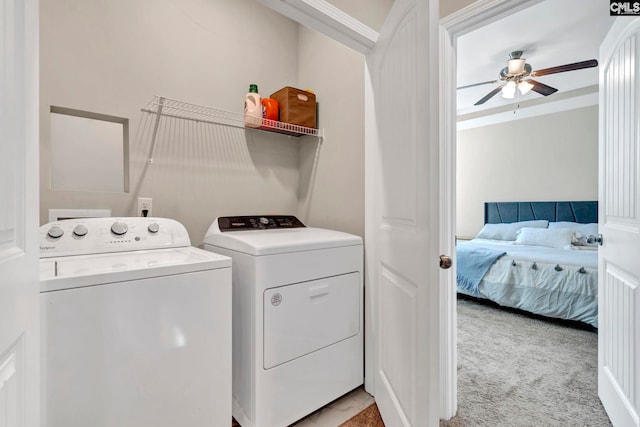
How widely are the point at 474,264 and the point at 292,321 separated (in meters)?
2.58

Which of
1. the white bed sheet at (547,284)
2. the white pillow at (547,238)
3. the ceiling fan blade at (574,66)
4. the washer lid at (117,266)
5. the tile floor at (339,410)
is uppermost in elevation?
the ceiling fan blade at (574,66)

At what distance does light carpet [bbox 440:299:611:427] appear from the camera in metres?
1.55

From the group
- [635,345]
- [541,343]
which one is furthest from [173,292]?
[541,343]

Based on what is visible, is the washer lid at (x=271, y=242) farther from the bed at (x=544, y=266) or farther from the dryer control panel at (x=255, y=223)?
the bed at (x=544, y=266)

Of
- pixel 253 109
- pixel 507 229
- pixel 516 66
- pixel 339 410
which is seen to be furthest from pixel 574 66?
pixel 339 410

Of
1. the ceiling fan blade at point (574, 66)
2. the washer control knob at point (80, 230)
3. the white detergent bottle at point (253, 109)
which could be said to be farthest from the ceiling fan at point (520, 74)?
the washer control knob at point (80, 230)

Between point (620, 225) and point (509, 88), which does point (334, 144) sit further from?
point (509, 88)

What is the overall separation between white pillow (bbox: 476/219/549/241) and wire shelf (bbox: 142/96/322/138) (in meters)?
3.52

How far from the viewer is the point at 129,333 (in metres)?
0.99

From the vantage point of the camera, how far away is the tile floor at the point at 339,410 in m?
1.51

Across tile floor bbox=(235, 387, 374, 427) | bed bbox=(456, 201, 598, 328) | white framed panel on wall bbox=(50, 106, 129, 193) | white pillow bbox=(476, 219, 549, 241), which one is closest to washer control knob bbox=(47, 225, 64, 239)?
white framed panel on wall bbox=(50, 106, 129, 193)

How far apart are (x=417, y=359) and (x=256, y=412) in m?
0.73

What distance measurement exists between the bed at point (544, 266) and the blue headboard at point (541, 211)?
0.01 meters

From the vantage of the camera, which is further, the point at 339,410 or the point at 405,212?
the point at 339,410
